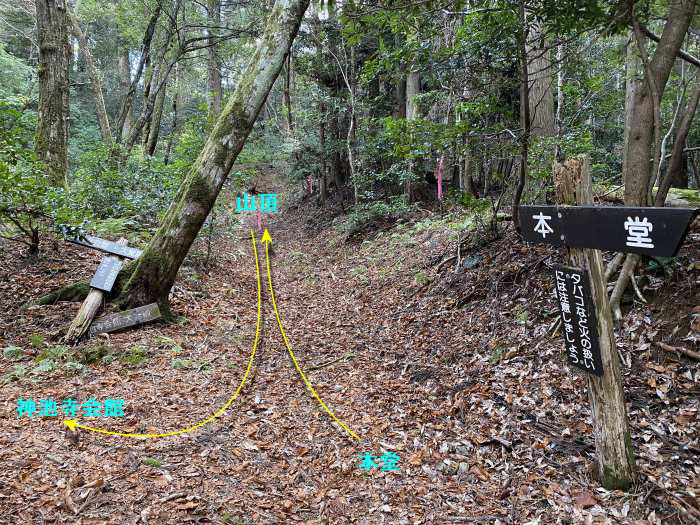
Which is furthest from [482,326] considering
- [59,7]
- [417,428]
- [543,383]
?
[59,7]

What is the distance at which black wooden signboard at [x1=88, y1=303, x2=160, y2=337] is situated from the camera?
18.9 feet

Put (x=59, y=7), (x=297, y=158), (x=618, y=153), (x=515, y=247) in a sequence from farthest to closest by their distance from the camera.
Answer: (x=297, y=158), (x=618, y=153), (x=59, y=7), (x=515, y=247)

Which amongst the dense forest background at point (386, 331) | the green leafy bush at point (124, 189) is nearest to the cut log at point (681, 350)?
the dense forest background at point (386, 331)

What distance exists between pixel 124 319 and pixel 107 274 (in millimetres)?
700

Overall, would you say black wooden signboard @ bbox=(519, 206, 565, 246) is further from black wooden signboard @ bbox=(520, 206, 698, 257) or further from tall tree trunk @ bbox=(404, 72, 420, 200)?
tall tree trunk @ bbox=(404, 72, 420, 200)

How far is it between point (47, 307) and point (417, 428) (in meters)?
5.32

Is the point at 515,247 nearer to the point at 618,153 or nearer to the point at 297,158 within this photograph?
the point at 618,153

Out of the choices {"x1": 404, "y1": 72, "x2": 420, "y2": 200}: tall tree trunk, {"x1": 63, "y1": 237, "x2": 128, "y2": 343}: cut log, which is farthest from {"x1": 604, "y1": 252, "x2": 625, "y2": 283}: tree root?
{"x1": 404, "y1": 72, "x2": 420, "y2": 200}: tall tree trunk

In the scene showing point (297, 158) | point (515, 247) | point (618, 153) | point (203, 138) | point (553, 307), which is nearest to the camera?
point (553, 307)

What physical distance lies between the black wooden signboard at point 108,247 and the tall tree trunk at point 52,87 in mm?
3294

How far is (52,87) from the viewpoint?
8.42m

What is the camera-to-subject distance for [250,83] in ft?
20.6

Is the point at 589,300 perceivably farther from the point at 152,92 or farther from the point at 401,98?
the point at 152,92

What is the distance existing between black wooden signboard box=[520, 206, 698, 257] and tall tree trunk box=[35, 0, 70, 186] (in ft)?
29.5
